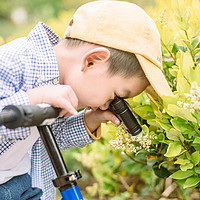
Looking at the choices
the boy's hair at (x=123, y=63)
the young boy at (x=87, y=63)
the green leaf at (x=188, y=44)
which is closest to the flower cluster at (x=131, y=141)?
the young boy at (x=87, y=63)

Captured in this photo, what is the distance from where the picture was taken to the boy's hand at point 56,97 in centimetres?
100

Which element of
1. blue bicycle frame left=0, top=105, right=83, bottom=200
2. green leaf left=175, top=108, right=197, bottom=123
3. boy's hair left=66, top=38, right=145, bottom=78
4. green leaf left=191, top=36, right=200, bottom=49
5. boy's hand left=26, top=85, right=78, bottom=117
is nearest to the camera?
blue bicycle frame left=0, top=105, right=83, bottom=200

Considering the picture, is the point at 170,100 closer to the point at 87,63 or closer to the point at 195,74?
the point at 195,74

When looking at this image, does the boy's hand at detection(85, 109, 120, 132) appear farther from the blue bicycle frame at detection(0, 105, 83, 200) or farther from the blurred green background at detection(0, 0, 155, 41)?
the blurred green background at detection(0, 0, 155, 41)

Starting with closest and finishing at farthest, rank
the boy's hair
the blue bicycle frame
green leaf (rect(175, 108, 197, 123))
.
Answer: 1. the blue bicycle frame
2. green leaf (rect(175, 108, 197, 123))
3. the boy's hair

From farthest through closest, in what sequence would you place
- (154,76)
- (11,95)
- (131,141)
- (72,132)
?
(72,132)
(131,141)
(154,76)
(11,95)

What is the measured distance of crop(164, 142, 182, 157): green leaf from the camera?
46.9 inches

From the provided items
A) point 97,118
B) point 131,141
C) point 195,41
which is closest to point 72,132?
point 97,118

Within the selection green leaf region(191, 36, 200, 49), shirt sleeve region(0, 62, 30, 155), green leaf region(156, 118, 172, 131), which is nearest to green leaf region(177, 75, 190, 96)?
green leaf region(156, 118, 172, 131)

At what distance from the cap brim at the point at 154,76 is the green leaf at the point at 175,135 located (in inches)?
4.9

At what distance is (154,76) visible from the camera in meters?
1.21

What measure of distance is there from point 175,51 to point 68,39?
44cm

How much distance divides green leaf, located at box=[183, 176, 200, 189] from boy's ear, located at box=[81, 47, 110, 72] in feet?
1.62

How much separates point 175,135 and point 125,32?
1.23 ft
